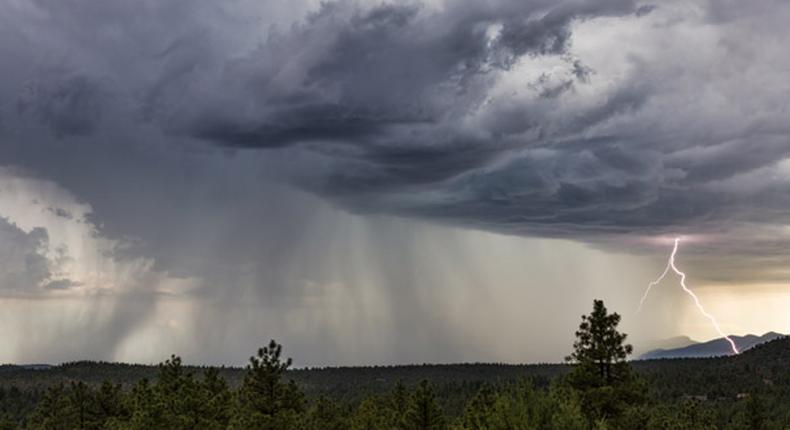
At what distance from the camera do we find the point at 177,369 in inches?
2276

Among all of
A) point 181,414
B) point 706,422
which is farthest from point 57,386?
point 706,422

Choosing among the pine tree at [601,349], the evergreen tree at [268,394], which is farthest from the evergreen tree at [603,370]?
the evergreen tree at [268,394]

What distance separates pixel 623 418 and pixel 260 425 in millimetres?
22049

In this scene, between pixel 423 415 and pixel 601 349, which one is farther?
pixel 423 415

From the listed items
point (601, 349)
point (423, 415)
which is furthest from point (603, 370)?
point (423, 415)

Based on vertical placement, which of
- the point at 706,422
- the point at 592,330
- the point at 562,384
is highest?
the point at 592,330

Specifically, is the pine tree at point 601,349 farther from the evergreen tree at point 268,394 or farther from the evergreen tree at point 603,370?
the evergreen tree at point 268,394

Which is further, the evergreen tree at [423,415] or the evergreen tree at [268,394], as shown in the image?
the evergreen tree at [423,415]

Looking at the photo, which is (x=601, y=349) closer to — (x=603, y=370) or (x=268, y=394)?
(x=603, y=370)

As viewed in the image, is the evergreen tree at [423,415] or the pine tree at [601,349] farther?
the evergreen tree at [423,415]

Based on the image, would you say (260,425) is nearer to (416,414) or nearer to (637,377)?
(416,414)

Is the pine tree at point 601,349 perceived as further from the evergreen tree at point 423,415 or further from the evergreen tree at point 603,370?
the evergreen tree at point 423,415

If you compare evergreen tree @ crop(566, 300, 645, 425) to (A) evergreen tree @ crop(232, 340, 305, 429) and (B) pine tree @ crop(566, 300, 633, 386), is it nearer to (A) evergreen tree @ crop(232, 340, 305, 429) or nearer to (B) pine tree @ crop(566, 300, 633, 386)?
(B) pine tree @ crop(566, 300, 633, 386)

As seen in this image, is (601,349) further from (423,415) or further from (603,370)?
(423,415)
